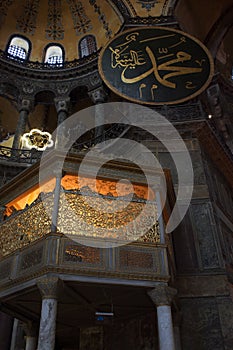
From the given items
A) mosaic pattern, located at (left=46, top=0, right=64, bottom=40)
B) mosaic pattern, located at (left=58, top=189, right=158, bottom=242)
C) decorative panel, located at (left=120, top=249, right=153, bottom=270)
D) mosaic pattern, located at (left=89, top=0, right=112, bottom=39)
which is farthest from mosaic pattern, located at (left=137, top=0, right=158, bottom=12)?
decorative panel, located at (left=120, top=249, right=153, bottom=270)

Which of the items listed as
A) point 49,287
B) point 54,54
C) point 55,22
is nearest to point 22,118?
point 54,54

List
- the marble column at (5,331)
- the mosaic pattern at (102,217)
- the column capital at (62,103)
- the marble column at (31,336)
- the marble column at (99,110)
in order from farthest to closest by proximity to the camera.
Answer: the column capital at (62,103), the marble column at (99,110), the marble column at (5,331), the marble column at (31,336), the mosaic pattern at (102,217)

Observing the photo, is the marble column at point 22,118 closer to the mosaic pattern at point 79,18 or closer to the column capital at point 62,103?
the column capital at point 62,103

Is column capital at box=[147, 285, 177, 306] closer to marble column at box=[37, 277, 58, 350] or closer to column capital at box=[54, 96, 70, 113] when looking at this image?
marble column at box=[37, 277, 58, 350]

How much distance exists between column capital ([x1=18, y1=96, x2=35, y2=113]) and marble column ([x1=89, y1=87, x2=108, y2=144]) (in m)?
3.00

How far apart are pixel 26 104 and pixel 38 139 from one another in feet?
5.92

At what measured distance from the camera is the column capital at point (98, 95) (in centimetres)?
1596

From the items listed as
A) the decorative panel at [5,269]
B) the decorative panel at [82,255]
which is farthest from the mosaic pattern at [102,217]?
the decorative panel at [5,269]

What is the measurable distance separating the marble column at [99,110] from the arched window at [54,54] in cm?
357

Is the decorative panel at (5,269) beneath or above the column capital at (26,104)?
beneath

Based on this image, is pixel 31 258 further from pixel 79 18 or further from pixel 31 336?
pixel 79 18

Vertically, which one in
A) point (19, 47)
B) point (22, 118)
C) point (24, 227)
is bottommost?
point (24, 227)

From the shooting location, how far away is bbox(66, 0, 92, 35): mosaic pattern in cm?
1862

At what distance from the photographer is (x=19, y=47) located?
18062 millimetres
